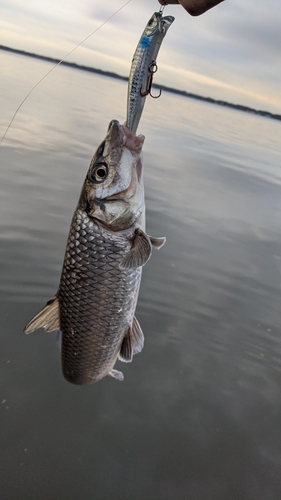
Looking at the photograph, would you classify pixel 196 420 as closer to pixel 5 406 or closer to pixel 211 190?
pixel 5 406

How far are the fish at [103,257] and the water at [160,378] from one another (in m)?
1.11

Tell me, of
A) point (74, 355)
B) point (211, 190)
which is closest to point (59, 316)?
point (74, 355)

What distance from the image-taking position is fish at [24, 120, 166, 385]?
7.23 feet

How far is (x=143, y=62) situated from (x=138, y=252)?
108 centimetres

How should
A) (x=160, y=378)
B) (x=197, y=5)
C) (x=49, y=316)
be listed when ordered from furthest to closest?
(x=160, y=378) < (x=49, y=316) < (x=197, y=5)

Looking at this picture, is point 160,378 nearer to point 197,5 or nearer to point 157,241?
point 157,241

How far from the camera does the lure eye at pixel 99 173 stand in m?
2.23

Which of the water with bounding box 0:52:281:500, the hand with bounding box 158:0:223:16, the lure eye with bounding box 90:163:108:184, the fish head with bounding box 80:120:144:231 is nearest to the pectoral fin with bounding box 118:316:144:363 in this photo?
the fish head with bounding box 80:120:144:231

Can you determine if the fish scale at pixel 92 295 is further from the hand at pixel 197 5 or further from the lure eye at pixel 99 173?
the hand at pixel 197 5

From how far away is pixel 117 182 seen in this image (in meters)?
2.22

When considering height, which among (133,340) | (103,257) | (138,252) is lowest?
(133,340)

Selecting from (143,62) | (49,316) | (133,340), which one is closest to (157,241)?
(133,340)

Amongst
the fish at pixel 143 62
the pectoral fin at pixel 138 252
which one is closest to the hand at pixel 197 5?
the fish at pixel 143 62

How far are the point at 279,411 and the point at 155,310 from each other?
179 centimetres
